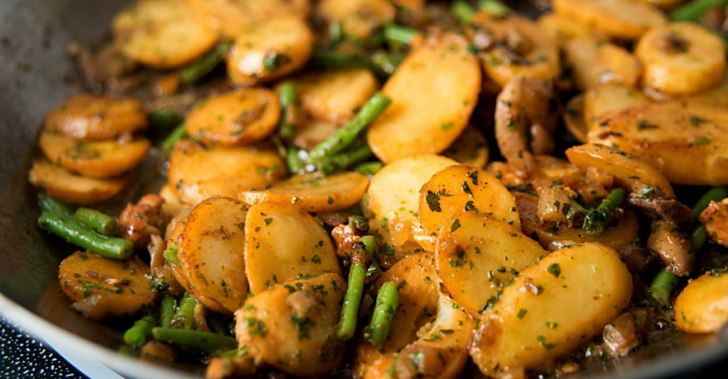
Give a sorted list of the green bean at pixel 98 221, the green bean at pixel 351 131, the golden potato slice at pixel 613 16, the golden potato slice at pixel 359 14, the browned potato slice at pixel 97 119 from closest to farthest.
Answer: the green bean at pixel 98 221, the green bean at pixel 351 131, the browned potato slice at pixel 97 119, the golden potato slice at pixel 613 16, the golden potato slice at pixel 359 14

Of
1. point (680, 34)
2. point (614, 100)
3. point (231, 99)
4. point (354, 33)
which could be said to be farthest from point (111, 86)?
point (680, 34)

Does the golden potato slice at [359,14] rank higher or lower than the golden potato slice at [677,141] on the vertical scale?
higher

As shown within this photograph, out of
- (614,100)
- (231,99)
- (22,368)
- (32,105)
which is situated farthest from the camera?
(32,105)

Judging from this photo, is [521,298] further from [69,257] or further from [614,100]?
[69,257]

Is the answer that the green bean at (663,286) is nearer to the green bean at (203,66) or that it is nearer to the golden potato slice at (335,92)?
the golden potato slice at (335,92)

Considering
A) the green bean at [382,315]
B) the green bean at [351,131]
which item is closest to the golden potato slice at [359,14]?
the green bean at [351,131]

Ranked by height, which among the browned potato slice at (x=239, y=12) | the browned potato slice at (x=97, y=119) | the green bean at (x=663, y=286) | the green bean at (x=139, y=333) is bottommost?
the green bean at (x=663, y=286)
